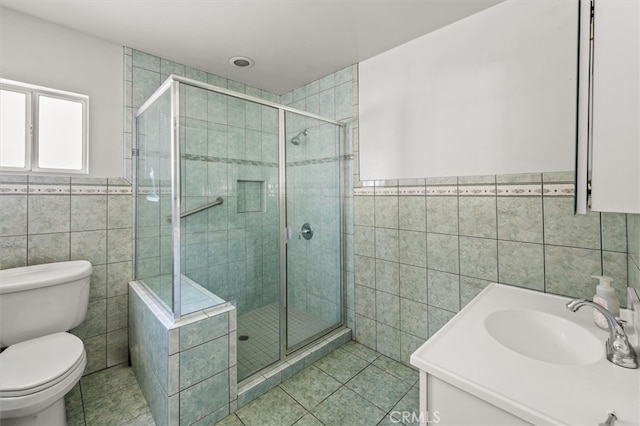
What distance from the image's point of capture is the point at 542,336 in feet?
3.65

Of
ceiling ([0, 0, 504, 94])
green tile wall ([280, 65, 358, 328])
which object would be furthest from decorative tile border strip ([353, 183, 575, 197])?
ceiling ([0, 0, 504, 94])

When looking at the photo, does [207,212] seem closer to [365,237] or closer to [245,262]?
[245,262]

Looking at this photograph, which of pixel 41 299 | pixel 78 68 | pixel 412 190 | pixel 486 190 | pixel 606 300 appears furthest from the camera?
pixel 412 190

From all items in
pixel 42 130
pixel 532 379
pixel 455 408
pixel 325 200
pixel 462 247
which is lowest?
pixel 455 408

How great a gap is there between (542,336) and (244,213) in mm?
1818

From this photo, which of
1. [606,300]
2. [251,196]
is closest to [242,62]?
[251,196]

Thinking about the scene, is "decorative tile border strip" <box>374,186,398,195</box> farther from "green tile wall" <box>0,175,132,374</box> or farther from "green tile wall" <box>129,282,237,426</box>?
"green tile wall" <box>0,175,132,374</box>

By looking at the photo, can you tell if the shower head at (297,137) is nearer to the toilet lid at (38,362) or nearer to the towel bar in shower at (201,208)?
the towel bar in shower at (201,208)

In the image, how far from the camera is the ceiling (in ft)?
5.13

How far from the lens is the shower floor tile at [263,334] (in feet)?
5.86

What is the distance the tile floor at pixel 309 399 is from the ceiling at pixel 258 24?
2.32 meters

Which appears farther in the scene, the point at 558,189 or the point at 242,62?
the point at 242,62

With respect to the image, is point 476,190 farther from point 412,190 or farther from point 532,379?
point 532,379

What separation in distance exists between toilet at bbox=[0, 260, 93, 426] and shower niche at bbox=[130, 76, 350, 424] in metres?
0.33
